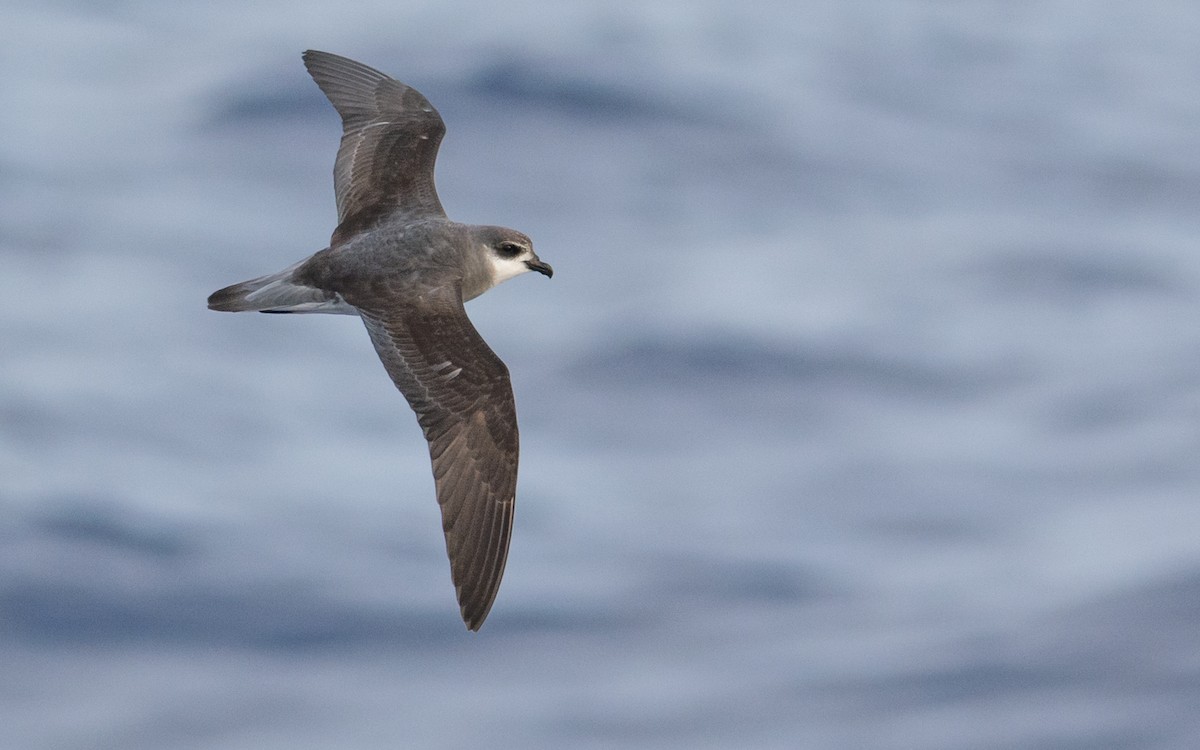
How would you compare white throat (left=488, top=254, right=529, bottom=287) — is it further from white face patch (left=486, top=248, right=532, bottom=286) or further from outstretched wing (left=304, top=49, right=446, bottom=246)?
outstretched wing (left=304, top=49, right=446, bottom=246)

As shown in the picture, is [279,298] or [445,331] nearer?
[445,331]

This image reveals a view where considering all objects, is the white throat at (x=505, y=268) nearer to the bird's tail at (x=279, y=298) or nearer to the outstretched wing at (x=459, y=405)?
the outstretched wing at (x=459, y=405)

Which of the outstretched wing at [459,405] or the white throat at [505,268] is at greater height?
the white throat at [505,268]

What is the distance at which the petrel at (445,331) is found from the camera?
1092cm

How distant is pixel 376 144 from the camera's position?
42.4ft

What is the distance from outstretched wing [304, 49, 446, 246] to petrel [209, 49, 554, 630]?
7.6 inches

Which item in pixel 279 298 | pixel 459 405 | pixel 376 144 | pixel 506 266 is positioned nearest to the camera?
pixel 459 405

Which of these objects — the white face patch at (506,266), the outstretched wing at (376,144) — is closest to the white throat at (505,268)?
the white face patch at (506,266)

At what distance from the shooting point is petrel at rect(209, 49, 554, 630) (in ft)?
35.8

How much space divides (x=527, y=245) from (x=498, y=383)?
124 centimetres

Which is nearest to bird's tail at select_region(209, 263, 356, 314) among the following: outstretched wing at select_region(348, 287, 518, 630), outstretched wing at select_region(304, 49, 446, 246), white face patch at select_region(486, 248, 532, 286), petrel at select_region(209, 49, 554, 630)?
petrel at select_region(209, 49, 554, 630)

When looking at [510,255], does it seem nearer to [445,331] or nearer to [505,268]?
[505,268]

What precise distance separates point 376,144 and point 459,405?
9.40ft

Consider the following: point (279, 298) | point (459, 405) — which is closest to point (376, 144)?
point (279, 298)
